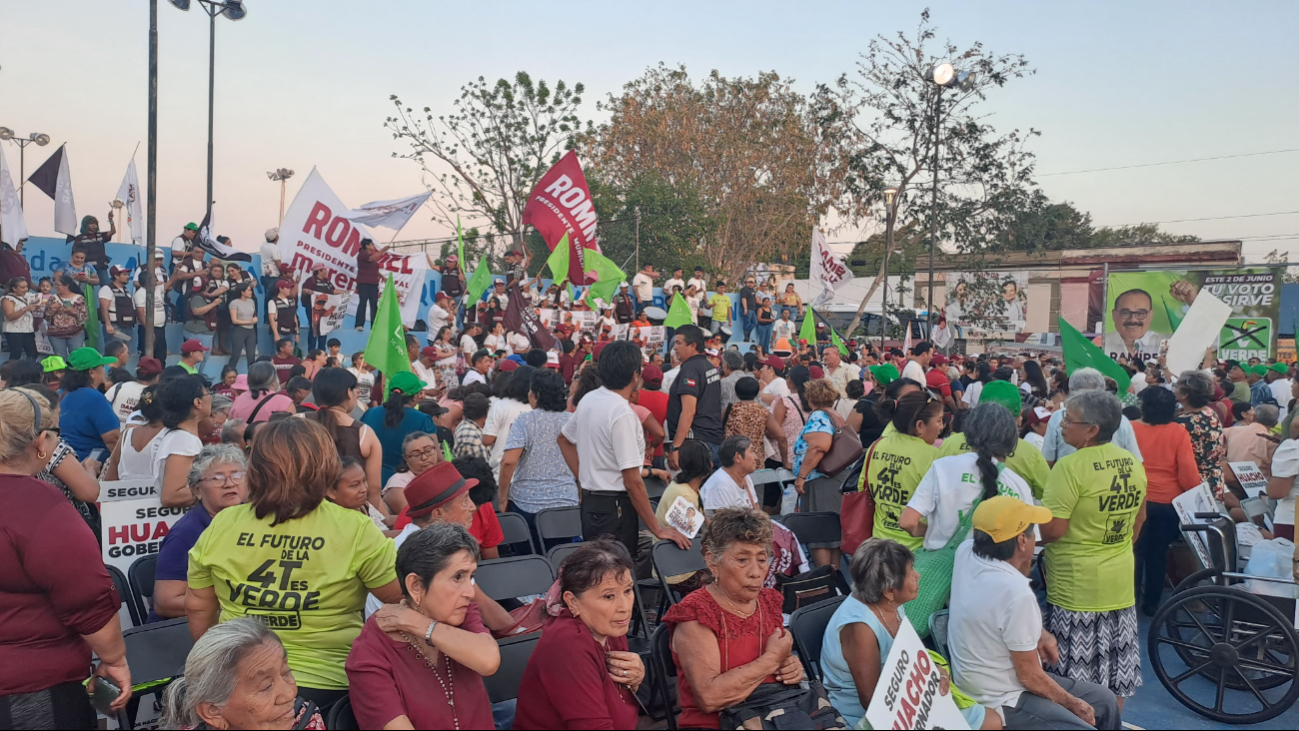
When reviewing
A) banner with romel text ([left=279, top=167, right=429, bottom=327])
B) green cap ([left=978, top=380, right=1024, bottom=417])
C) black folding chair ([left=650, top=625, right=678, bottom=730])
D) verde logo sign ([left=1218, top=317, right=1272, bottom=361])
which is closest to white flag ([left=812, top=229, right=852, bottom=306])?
verde logo sign ([left=1218, top=317, right=1272, bottom=361])

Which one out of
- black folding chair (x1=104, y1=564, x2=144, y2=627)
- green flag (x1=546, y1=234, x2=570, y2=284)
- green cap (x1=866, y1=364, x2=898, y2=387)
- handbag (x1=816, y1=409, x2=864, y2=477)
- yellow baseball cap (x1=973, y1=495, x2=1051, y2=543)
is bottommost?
black folding chair (x1=104, y1=564, x2=144, y2=627)

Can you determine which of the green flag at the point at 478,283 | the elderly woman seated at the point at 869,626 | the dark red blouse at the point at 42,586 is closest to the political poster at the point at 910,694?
the elderly woman seated at the point at 869,626

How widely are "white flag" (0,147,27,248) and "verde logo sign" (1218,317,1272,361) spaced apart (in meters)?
21.9

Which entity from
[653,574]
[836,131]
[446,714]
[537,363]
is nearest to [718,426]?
[537,363]

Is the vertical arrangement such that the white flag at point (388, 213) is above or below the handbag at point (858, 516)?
above

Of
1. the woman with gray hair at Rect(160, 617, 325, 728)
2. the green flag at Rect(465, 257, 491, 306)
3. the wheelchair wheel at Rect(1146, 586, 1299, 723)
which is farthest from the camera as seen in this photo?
the green flag at Rect(465, 257, 491, 306)

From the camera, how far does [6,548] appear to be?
271 centimetres

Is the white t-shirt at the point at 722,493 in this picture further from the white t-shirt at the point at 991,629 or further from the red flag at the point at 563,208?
the red flag at the point at 563,208

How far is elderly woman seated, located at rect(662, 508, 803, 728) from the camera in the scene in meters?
3.43

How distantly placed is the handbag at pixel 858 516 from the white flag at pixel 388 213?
9.03m

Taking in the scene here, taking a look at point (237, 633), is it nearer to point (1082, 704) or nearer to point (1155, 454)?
point (1082, 704)

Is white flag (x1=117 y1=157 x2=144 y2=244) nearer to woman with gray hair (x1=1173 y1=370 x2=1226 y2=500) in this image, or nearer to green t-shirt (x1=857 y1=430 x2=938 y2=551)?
green t-shirt (x1=857 y1=430 x2=938 y2=551)

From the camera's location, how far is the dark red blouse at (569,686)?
299cm

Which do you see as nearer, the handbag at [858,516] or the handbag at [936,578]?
the handbag at [936,578]
